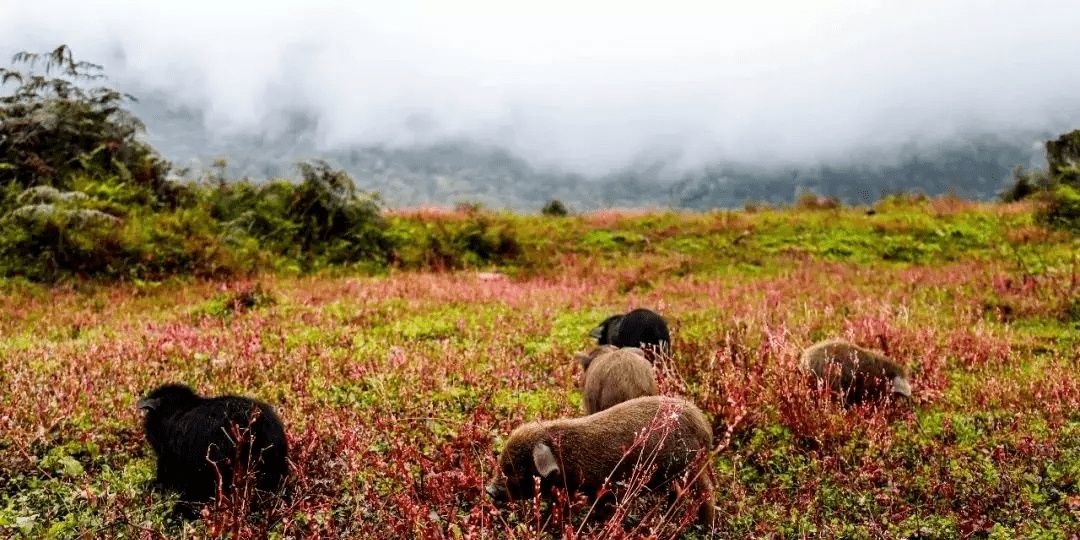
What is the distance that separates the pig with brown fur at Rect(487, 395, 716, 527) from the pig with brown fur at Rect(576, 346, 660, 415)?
100 cm

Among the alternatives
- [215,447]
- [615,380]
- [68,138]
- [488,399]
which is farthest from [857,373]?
[68,138]

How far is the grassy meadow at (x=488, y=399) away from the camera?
13.3ft

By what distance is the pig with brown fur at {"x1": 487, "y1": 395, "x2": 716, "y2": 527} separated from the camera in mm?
3885

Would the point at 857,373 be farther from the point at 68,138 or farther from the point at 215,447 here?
the point at 68,138

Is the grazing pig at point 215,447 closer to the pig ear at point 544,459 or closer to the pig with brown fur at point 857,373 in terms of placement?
the pig ear at point 544,459

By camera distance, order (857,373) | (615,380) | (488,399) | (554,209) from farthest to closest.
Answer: (554,209)
(488,399)
(857,373)
(615,380)

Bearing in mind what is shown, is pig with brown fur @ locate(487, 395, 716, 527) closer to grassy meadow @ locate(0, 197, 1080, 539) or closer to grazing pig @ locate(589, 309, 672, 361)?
grassy meadow @ locate(0, 197, 1080, 539)

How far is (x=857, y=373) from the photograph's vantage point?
5.98m

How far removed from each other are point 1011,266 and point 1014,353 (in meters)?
10.3

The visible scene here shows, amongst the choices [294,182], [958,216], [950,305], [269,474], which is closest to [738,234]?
[958,216]

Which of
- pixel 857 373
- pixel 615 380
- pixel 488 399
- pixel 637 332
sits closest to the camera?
pixel 615 380

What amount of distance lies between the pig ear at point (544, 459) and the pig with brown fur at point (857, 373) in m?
2.98

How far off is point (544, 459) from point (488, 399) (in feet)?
7.94

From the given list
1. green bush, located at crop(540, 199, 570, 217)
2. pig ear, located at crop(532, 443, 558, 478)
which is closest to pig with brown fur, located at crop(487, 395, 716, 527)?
pig ear, located at crop(532, 443, 558, 478)
